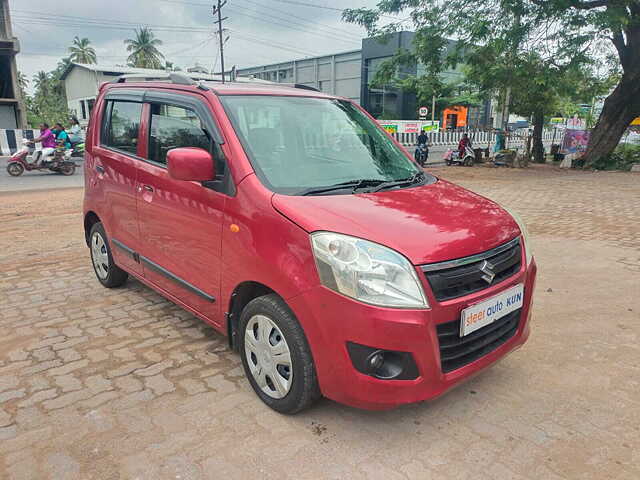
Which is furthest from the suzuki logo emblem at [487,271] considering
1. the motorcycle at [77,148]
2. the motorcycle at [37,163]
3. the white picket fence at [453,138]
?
the white picket fence at [453,138]

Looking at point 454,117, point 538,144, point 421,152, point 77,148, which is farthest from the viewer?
point 454,117

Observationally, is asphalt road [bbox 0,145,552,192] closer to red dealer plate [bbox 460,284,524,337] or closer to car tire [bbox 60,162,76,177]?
car tire [bbox 60,162,76,177]

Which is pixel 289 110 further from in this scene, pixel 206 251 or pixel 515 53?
pixel 515 53

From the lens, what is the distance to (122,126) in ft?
13.5

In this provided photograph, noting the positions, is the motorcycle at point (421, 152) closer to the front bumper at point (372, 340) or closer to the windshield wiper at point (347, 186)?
the windshield wiper at point (347, 186)

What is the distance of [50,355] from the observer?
3.41 metres

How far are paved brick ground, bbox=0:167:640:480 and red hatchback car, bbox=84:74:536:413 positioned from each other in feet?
0.95

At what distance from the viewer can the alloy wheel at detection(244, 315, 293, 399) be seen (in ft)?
8.64

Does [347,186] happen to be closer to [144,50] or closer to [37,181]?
[37,181]

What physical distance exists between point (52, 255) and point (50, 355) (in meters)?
2.81

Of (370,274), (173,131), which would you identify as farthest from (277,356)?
(173,131)

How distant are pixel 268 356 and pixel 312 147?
1.38m

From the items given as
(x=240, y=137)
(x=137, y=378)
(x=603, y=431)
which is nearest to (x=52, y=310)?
(x=137, y=378)

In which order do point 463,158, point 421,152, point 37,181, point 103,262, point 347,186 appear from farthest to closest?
point 421,152 < point 463,158 < point 37,181 < point 103,262 < point 347,186
